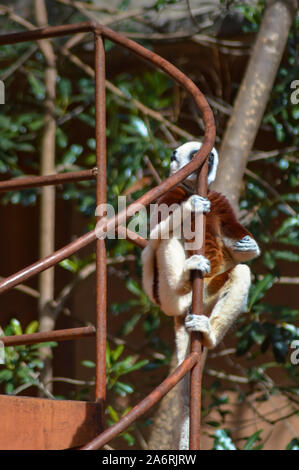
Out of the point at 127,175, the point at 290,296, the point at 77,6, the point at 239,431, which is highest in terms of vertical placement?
the point at 77,6

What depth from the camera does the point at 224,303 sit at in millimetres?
2605

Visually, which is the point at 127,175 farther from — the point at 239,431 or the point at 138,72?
the point at 239,431

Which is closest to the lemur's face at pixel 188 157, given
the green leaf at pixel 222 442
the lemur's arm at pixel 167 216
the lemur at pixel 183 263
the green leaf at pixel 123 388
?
the lemur at pixel 183 263

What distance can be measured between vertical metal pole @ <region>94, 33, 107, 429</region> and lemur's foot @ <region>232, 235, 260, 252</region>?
62 cm

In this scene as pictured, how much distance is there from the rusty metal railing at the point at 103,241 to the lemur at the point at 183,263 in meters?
0.13

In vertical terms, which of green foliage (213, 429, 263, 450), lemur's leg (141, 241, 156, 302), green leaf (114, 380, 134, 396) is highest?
lemur's leg (141, 241, 156, 302)

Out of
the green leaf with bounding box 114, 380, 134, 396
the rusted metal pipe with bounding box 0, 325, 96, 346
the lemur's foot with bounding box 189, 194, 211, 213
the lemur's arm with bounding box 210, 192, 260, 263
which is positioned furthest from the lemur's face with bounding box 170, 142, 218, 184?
the green leaf with bounding box 114, 380, 134, 396

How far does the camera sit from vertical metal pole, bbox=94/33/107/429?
85.7 inches

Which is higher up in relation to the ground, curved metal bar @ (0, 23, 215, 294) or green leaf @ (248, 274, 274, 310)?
curved metal bar @ (0, 23, 215, 294)

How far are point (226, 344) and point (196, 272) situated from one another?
110 inches

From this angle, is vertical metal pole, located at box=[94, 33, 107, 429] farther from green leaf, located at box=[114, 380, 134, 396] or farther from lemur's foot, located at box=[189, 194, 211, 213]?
green leaf, located at box=[114, 380, 134, 396]

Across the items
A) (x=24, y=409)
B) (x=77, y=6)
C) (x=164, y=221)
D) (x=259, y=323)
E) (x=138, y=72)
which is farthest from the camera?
(x=138, y=72)

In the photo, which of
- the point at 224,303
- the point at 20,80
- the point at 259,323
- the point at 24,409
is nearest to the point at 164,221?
the point at 224,303

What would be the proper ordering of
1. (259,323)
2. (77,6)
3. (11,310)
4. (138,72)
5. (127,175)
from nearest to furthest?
(259,323)
(127,175)
(77,6)
(138,72)
(11,310)
